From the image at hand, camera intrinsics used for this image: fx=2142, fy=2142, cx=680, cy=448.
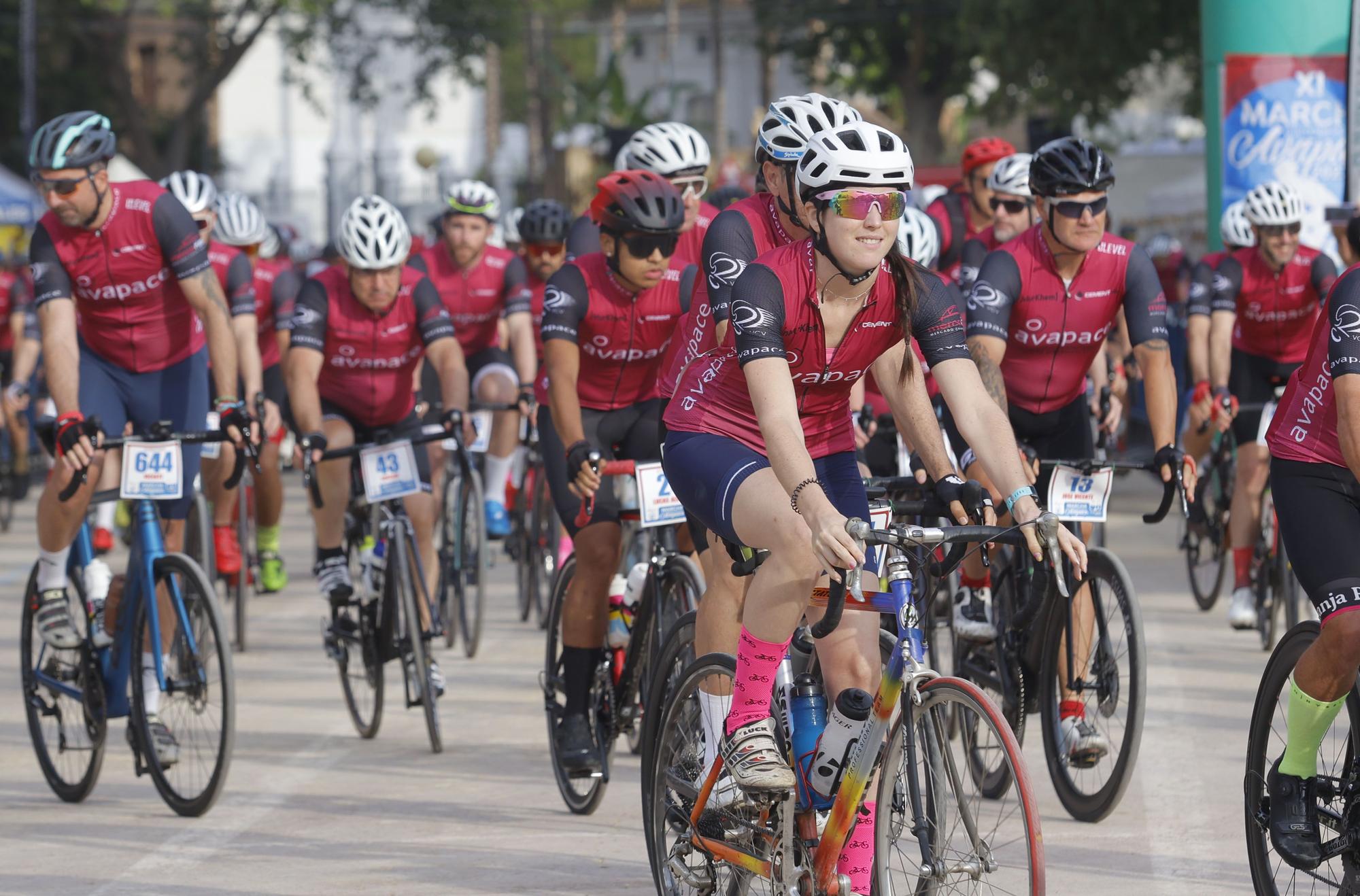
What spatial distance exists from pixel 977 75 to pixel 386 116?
1682 cm

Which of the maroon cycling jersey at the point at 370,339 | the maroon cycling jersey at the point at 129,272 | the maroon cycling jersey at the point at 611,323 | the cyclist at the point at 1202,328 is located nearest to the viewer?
the maroon cycling jersey at the point at 611,323

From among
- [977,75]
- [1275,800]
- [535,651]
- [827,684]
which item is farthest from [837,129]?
[977,75]

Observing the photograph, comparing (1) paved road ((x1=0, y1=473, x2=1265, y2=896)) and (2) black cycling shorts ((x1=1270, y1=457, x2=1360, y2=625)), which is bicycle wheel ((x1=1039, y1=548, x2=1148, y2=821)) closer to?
(1) paved road ((x1=0, y1=473, x2=1265, y2=896))

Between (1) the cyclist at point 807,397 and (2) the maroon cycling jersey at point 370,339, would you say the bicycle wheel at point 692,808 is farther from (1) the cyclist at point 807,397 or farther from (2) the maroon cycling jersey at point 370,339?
(2) the maroon cycling jersey at point 370,339

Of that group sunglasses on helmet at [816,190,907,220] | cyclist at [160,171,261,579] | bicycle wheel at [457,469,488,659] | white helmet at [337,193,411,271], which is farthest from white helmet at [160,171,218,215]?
sunglasses on helmet at [816,190,907,220]

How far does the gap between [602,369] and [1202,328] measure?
4.77 meters

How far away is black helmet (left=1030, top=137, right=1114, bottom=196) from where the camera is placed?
741cm

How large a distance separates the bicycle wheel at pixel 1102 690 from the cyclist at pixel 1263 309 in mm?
3935

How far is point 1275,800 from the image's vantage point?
5199 mm

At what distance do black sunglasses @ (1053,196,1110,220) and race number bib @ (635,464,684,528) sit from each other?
176cm

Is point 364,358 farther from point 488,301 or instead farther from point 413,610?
point 488,301

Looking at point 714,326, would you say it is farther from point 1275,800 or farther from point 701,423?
point 1275,800

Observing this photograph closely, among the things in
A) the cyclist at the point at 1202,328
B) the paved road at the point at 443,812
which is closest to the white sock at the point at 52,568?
the paved road at the point at 443,812

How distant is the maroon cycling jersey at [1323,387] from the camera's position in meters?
5.00
